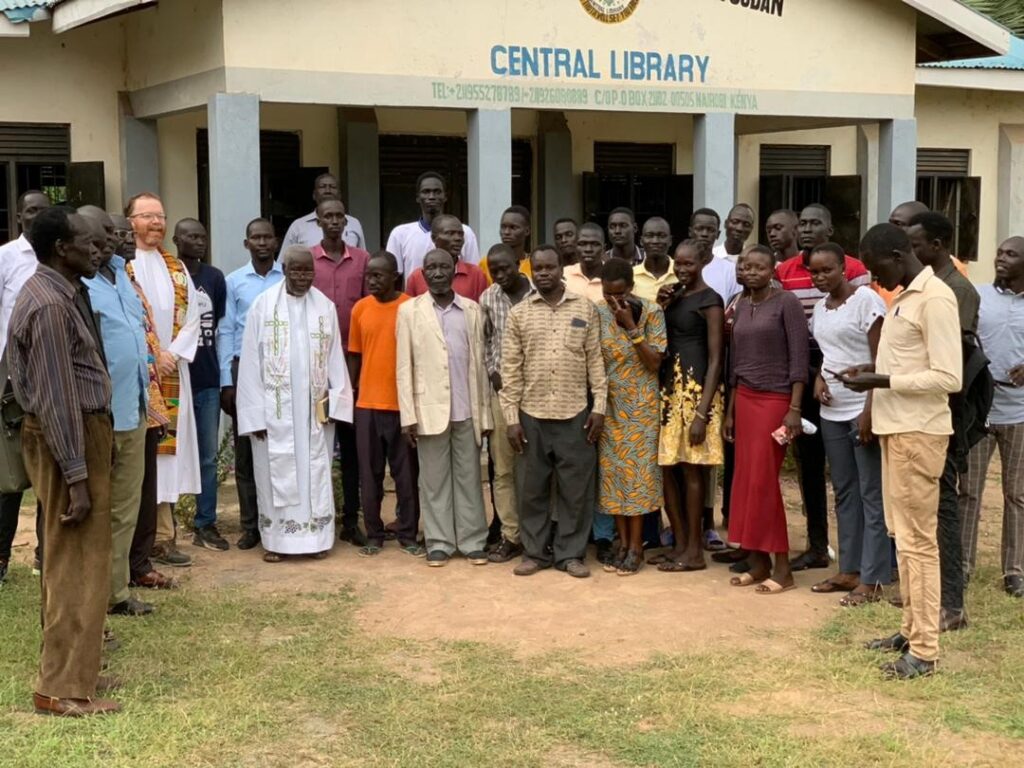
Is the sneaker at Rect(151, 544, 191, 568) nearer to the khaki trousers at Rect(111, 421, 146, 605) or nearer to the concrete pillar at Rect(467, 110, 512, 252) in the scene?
the khaki trousers at Rect(111, 421, 146, 605)

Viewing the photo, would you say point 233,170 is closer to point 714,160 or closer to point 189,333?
point 189,333

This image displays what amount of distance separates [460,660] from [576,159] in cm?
809

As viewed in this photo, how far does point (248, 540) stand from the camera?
278 inches

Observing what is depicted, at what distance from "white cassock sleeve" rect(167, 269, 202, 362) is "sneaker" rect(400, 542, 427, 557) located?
1555 mm

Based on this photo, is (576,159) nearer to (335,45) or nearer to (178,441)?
(335,45)

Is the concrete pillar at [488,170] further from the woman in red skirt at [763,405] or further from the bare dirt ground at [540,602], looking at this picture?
the woman in red skirt at [763,405]

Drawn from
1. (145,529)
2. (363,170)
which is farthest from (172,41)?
(145,529)

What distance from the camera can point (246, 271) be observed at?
7031 millimetres

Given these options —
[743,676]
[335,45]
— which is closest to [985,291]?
[743,676]

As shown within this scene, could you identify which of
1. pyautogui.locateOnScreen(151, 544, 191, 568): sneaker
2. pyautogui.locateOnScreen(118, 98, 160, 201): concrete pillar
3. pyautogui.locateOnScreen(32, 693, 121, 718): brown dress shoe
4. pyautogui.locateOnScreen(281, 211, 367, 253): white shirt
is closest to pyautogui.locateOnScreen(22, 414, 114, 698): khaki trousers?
pyautogui.locateOnScreen(32, 693, 121, 718): brown dress shoe

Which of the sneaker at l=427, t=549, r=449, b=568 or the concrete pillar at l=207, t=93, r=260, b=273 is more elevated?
the concrete pillar at l=207, t=93, r=260, b=273

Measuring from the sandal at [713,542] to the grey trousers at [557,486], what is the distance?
0.85 meters

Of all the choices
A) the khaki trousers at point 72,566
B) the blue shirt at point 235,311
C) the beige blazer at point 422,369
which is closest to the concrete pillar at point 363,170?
the blue shirt at point 235,311

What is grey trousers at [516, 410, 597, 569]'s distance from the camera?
20.9 ft
